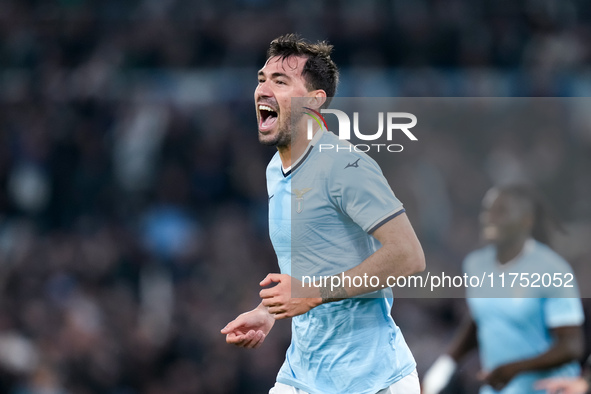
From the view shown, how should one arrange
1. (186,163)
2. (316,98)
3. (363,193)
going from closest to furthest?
1. (363,193)
2. (316,98)
3. (186,163)

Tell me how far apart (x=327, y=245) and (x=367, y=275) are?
420 mm

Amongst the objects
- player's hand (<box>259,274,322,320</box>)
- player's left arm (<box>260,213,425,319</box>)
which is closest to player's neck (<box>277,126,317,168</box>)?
player's left arm (<box>260,213,425,319</box>)

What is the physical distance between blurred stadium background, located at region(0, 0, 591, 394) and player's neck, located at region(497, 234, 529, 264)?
2.69 feet

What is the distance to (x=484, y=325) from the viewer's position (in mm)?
4598

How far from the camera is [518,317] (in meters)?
4.43

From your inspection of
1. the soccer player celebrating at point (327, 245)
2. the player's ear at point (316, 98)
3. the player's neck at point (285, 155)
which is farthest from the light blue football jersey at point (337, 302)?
the player's ear at point (316, 98)

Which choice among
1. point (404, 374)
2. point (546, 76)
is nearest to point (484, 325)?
point (404, 374)

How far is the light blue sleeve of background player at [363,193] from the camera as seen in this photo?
10.8 ft

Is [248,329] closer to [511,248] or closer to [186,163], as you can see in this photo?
[511,248]

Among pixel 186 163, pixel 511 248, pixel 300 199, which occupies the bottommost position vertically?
pixel 186 163

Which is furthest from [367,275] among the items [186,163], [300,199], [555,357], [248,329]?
[186,163]

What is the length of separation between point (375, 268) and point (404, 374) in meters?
0.64

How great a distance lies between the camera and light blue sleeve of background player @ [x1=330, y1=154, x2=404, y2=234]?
3.29 metres

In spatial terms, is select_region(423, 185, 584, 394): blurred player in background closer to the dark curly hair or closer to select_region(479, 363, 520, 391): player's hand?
select_region(479, 363, 520, 391): player's hand
